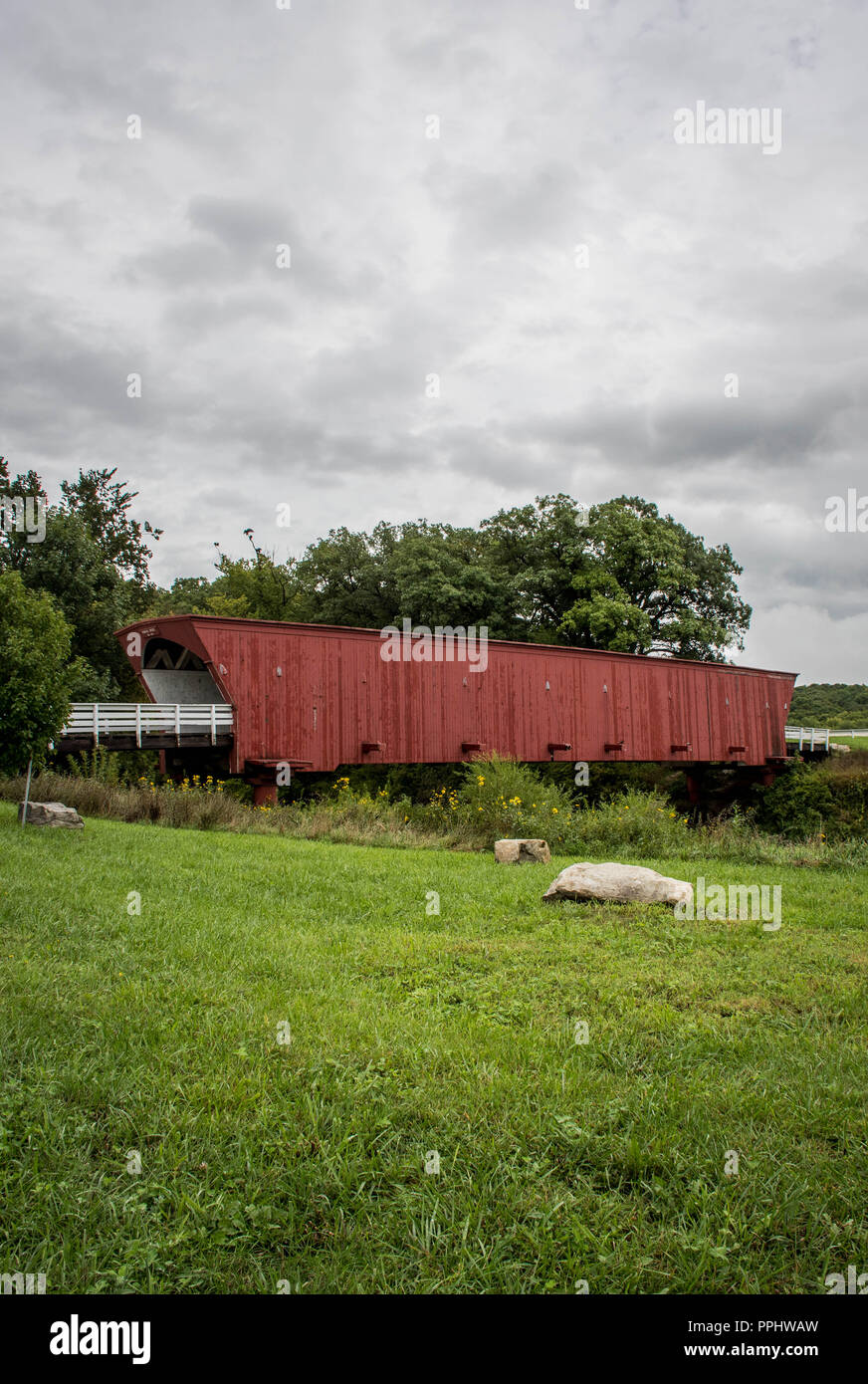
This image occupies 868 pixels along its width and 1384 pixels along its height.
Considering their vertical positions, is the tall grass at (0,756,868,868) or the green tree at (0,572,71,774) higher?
the green tree at (0,572,71,774)

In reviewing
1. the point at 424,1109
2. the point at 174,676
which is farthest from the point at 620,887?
the point at 174,676

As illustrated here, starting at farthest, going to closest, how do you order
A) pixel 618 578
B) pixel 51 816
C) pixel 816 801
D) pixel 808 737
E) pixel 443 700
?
pixel 618 578, pixel 808 737, pixel 816 801, pixel 443 700, pixel 51 816

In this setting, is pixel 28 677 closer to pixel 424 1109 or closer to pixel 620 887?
pixel 620 887

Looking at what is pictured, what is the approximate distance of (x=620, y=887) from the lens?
723cm

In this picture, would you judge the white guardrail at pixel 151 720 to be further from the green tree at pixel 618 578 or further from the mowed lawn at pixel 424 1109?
the green tree at pixel 618 578

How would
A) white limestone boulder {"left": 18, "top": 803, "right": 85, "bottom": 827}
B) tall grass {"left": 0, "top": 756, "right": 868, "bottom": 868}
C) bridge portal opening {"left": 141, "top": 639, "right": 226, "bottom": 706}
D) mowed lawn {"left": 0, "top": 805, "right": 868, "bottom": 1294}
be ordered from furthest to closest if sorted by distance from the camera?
bridge portal opening {"left": 141, "top": 639, "right": 226, "bottom": 706}, tall grass {"left": 0, "top": 756, "right": 868, "bottom": 868}, white limestone boulder {"left": 18, "top": 803, "right": 85, "bottom": 827}, mowed lawn {"left": 0, "top": 805, "right": 868, "bottom": 1294}

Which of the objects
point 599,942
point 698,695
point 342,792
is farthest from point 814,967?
point 698,695

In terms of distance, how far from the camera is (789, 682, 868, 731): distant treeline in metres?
52.8

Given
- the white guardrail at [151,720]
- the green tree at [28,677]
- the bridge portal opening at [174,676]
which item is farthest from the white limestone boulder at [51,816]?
the bridge portal opening at [174,676]

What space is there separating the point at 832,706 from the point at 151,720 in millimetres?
54680

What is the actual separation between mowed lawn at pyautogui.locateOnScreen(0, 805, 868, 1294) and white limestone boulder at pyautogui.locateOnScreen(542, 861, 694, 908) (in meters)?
1.16

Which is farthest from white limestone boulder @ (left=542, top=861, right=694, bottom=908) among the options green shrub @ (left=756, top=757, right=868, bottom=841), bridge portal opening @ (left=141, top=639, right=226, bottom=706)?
green shrub @ (left=756, top=757, right=868, bottom=841)

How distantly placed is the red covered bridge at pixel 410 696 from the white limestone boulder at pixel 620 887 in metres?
12.4

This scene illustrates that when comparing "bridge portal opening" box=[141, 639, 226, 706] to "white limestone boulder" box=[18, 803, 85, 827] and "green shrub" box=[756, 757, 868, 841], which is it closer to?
"white limestone boulder" box=[18, 803, 85, 827]
